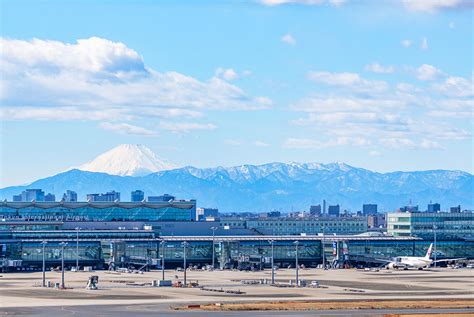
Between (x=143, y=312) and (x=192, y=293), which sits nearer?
(x=143, y=312)

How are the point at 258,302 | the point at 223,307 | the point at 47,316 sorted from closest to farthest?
the point at 47,316 < the point at 223,307 < the point at 258,302

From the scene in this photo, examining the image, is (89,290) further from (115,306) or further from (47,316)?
(47,316)

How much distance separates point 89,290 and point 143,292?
877 centimetres

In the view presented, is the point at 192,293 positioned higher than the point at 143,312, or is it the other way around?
the point at 192,293

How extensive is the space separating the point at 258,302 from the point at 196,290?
26954 mm

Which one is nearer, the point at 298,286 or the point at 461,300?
the point at 461,300

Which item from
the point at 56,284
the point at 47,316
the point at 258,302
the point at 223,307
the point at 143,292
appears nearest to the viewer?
the point at 47,316

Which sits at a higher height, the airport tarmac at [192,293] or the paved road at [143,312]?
the airport tarmac at [192,293]

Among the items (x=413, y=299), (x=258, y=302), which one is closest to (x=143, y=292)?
(x=258, y=302)

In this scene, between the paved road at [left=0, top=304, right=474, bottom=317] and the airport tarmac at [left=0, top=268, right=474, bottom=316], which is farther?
the airport tarmac at [left=0, top=268, right=474, bottom=316]

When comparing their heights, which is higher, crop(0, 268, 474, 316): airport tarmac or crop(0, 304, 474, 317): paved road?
crop(0, 268, 474, 316): airport tarmac

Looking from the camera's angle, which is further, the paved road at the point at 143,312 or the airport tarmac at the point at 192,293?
the airport tarmac at the point at 192,293

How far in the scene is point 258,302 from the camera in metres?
152

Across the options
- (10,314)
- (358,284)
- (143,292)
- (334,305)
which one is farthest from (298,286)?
(10,314)
